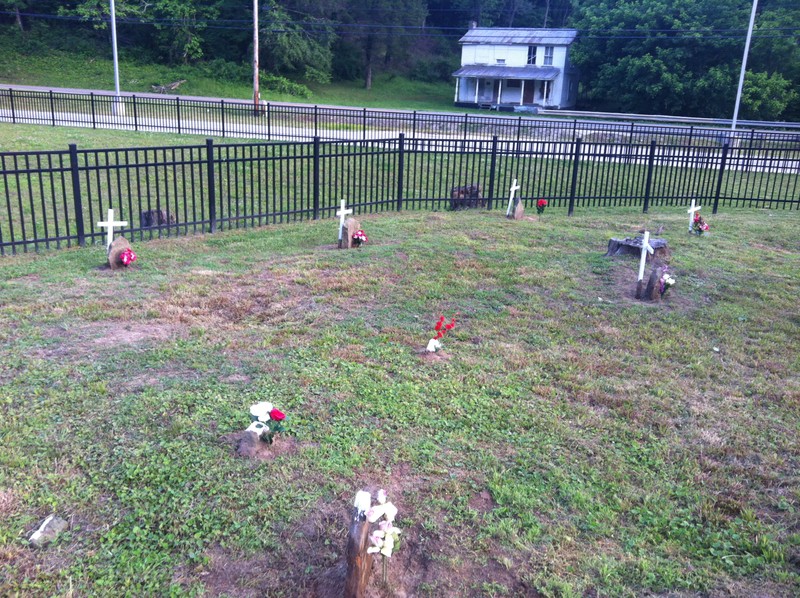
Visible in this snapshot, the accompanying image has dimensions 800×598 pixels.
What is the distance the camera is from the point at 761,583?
320 cm

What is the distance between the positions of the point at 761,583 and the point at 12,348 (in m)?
5.39

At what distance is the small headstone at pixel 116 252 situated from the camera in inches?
303

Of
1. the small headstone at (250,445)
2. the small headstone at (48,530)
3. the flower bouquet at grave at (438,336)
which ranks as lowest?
the small headstone at (48,530)

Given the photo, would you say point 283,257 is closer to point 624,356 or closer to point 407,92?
point 624,356

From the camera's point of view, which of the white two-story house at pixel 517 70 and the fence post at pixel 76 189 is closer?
the fence post at pixel 76 189

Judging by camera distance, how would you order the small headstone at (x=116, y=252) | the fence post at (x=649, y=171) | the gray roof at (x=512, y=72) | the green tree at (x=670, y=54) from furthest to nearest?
the gray roof at (x=512, y=72) < the green tree at (x=670, y=54) < the fence post at (x=649, y=171) < the small headstone at (x=116, y=252)

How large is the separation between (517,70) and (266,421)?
5061 cm

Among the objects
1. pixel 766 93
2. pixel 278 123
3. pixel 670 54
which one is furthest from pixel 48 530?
pixel 670 54

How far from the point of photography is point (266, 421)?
13.3ft

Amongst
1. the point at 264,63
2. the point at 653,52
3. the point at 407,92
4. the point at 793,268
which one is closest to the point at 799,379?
the point at 793,268

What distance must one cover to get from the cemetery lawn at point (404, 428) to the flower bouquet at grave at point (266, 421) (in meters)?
0.16

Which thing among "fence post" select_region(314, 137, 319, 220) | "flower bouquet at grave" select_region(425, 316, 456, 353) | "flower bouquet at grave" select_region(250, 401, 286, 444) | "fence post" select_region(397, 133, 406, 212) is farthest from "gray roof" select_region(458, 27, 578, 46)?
"flower bouquet at grave" select_region(250, 401, 286, 444)

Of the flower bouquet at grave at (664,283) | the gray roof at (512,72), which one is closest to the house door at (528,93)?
the gray roof at (512,72)

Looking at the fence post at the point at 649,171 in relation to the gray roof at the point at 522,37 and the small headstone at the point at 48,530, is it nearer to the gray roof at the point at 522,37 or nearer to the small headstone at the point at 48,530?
the small headstone at the point at 48,530
